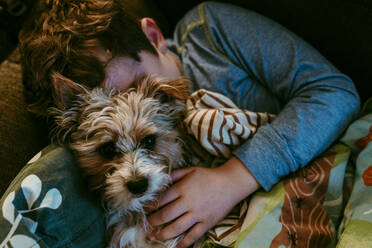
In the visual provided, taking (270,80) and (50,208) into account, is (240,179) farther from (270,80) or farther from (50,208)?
(50,208)

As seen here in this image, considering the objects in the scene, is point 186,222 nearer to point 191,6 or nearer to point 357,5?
point 357,5

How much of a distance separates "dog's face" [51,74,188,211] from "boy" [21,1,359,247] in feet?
0.24

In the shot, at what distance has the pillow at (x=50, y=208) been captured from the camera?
807 millimetres

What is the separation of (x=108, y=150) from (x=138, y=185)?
206 mm

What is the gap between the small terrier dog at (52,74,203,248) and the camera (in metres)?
1.00

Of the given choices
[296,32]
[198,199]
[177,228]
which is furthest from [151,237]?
[296,32]

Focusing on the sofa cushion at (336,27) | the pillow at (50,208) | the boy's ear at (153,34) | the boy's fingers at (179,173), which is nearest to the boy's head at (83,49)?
the boy's ear at (153,34)

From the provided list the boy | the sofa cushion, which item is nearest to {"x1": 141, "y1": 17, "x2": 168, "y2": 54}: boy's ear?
the boy

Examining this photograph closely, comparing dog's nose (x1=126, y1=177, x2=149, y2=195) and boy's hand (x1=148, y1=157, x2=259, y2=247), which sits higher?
dog's nose (x1=126, y1=177, x2=149, y2=195)

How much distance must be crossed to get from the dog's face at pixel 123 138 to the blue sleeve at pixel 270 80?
32cm

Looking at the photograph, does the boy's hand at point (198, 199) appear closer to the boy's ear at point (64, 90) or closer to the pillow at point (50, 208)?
the pillow at point (50, 208)

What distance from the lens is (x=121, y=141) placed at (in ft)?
3.43

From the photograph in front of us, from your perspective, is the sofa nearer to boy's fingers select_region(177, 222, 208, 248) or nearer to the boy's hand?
the boy's hand

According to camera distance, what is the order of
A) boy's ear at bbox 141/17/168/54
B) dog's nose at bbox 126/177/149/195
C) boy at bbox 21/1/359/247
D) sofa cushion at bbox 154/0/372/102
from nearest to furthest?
1. dog's nose at bbox 126/177/149/195
2. boy at bbox 21/1/359/247
3. sofa cushion at bbox 154/0/372/102
4. boy's ear at bbox 141/17/168/54
